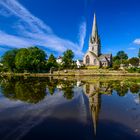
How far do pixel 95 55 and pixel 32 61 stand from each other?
157ft

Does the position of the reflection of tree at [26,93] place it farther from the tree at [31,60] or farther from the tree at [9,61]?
the tree at [9,61]

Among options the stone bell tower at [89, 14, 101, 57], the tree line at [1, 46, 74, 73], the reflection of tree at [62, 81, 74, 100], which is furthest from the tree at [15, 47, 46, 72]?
the reflection of tree at [62, 81, 74, 100]

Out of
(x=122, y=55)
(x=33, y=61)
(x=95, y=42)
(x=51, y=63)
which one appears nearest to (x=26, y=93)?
(x=33, y=61)

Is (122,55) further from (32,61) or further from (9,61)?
(32,61)

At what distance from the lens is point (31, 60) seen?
103m

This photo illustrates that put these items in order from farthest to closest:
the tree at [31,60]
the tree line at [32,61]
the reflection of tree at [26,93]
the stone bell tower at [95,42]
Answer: the stone bell tower at [95,42] < the tree line at [32,61] < the tree at [31,60] < the reflection of tree at [26,93]

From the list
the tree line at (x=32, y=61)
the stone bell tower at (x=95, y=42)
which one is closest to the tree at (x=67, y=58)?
the tree line at (x=32, y=61)

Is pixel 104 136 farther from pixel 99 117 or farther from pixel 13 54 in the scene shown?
pixel 13 54

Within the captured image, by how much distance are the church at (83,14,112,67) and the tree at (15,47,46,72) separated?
3471 centimetres

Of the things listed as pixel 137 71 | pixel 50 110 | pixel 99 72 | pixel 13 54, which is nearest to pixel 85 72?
pixel 99 72

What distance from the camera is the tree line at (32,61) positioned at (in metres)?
103

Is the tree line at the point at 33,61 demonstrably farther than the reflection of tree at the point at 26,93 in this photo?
Yes

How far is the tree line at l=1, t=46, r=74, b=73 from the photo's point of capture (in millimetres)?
103031

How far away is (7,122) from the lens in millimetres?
13219
